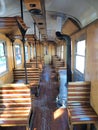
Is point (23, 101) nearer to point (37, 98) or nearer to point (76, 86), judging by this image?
point (76, 86)

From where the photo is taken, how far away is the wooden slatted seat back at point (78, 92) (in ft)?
8.84

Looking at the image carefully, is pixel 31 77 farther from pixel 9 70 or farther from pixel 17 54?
pixel 17 54

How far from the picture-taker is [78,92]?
2.70 m

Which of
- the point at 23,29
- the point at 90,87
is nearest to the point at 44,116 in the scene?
the point at 90,87

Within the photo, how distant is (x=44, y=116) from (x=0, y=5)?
8.15 ft

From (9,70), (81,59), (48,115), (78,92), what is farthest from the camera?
(9,70)

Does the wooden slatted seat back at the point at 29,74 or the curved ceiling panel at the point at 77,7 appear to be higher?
the curved ceiling panel at the point at 77,7

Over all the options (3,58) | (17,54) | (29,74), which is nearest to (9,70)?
(3,58)

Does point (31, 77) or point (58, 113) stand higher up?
point (31, 77)

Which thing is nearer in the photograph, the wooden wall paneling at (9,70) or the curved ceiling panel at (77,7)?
the curved ceiling panel at (77,7)

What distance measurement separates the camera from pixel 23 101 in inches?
102

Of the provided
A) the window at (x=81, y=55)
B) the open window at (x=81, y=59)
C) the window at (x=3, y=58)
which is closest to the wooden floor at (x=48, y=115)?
the open window at (x=81, y=59)

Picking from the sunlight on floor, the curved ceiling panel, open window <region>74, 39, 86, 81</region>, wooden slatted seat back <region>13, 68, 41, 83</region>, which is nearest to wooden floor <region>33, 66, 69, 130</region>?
the sunlight on floor

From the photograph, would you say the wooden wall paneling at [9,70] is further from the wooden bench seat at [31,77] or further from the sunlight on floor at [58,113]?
the sunlight on floor at [58,113]
